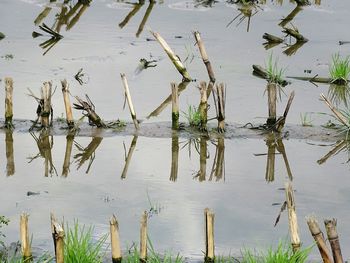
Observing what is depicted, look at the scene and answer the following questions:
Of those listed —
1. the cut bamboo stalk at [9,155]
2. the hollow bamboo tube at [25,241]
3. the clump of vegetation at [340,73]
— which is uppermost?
the clump of vegetation at [340,73]

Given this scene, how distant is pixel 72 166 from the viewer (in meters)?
10.8

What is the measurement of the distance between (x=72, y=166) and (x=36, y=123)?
1160 millimetres

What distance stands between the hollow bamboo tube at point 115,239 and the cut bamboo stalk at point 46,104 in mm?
4287

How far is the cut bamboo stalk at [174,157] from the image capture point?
10.5m

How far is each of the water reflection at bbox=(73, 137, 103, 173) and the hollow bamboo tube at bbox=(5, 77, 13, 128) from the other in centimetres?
87

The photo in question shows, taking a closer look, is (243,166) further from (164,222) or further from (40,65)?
(40,65)

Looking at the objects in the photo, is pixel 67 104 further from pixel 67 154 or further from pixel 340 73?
pixel 340 73

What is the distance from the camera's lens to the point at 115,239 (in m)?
6.99

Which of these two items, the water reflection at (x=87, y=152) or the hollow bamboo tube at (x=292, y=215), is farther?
the water reflection at (x=87, y=152)

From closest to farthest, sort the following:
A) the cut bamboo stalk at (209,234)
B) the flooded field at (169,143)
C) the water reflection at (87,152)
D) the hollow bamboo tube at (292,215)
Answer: the hollow bamboo tube at (292,215)
the cut bamboo stalk at (209,234)
the flooded field at (169,143)
the water reflection at (87,152)

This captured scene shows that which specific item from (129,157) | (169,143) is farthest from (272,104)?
(129,157)

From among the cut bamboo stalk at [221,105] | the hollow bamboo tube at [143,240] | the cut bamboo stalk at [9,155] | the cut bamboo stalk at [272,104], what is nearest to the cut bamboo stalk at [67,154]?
the cut bamboo stalk at [9,155]

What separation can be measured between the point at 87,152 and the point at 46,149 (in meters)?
0.47

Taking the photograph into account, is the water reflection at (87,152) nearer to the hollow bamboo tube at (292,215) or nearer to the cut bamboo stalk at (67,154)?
the cut bamboo stalk at (67,154)
